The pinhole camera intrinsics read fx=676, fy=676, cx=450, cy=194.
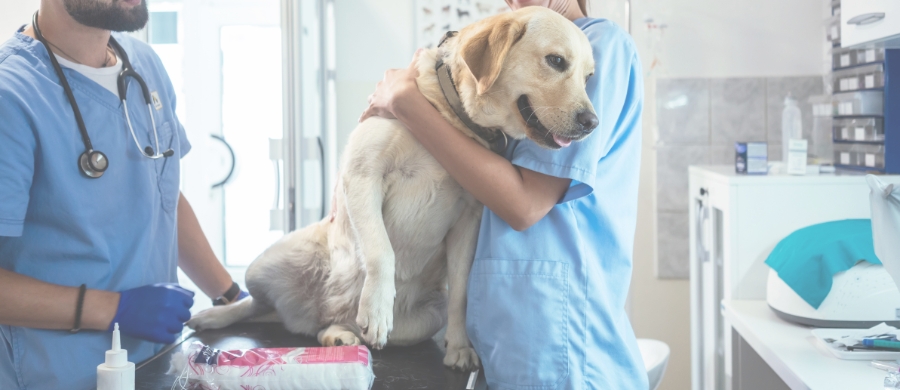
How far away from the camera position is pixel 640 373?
1.12 metres

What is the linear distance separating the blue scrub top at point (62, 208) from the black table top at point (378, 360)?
0.13 meters

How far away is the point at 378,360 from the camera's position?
1.18 meters

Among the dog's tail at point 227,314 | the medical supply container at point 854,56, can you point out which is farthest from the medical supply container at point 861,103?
the dog's tail at point 227,314

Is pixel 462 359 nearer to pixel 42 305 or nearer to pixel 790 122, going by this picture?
pixel 42 305

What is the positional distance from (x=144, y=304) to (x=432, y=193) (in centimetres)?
56

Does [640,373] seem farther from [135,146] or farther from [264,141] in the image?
[264,141]

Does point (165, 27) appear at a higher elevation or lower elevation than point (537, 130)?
higher

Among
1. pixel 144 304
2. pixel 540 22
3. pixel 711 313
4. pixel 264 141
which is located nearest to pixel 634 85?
pixel 540 22

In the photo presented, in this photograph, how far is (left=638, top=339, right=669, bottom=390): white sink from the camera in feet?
7.34

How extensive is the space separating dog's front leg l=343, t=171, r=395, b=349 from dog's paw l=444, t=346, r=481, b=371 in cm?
11

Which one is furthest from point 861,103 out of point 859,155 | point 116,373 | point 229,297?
point 116,373

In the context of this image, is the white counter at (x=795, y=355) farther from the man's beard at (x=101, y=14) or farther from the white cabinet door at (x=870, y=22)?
the man's beard at (x=101, y=14)

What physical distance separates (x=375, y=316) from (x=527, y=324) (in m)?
0.25

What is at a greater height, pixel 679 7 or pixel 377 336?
pixel 679 7
